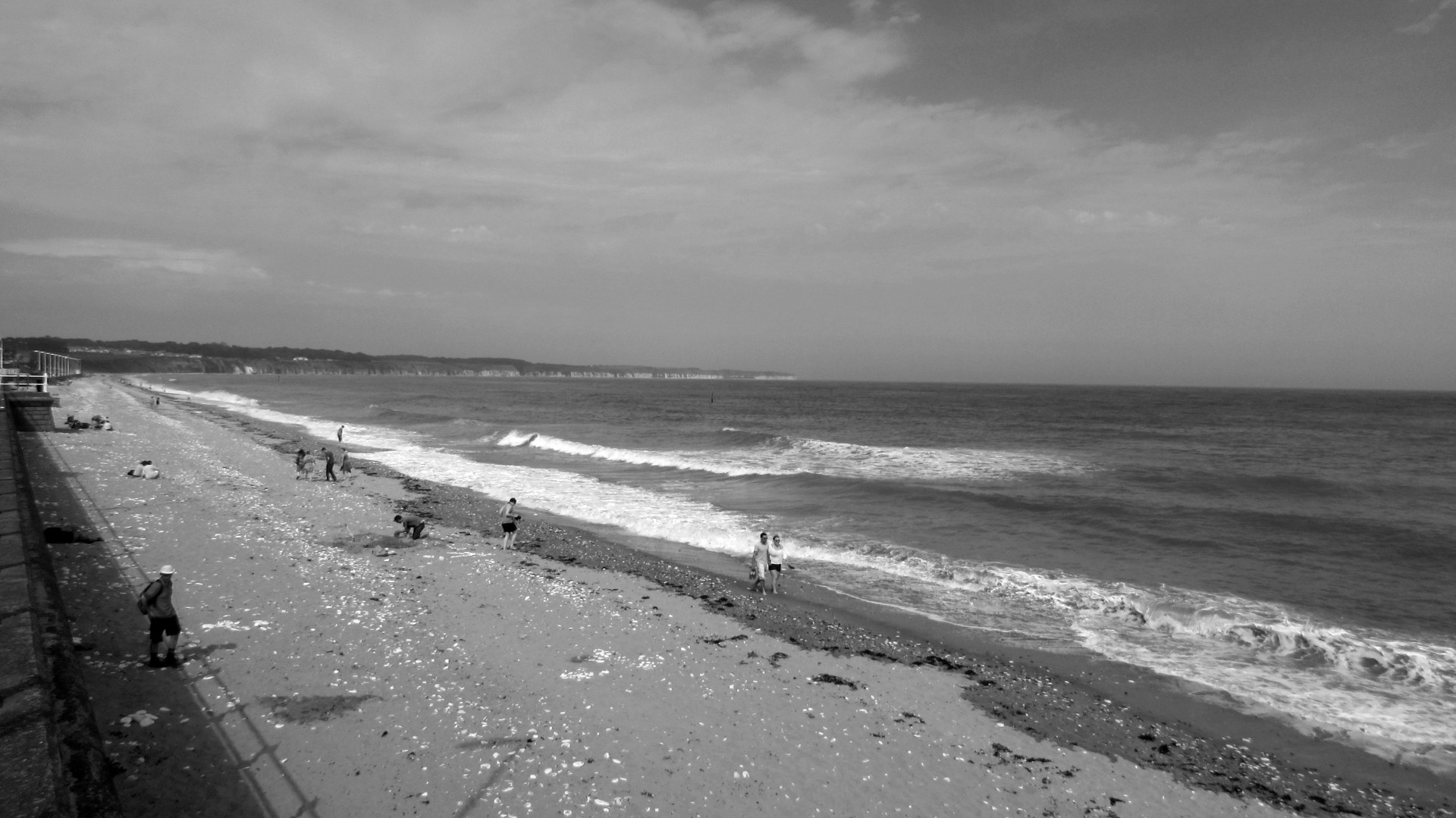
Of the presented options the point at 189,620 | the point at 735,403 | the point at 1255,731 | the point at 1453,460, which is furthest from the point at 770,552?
the point at 735,403

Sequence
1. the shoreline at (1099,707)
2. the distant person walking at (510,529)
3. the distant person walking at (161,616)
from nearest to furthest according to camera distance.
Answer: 1. the shoreline at (1099,707)
2. the distant person walking at (161,616)
3. the distant person walking at (510,529)

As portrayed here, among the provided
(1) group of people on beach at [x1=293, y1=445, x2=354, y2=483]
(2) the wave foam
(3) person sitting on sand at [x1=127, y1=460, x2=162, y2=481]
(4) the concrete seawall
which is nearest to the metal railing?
(1) group of people on beach at [x1=293, y1=445, x2=354, y2=483]

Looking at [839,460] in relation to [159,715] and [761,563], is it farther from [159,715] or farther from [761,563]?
[159,715]

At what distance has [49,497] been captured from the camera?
Result: 18.4m

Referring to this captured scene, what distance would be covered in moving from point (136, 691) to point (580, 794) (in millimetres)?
5444

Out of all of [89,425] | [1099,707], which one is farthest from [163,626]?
[89,425]

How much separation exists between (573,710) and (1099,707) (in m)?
6.79

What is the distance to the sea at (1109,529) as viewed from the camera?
38.7 ft

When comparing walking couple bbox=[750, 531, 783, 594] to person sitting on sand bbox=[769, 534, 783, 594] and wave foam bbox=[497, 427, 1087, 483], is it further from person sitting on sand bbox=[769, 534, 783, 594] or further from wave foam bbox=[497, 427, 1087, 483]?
wave foam bbox=[497, 427, 1087, 483]

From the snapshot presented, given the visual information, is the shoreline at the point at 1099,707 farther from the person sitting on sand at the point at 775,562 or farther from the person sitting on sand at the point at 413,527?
the person sitting on sand at the point at 413,527

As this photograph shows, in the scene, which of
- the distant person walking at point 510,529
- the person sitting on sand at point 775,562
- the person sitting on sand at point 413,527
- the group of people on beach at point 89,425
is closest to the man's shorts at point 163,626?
the person sitting on sand at point 413,527

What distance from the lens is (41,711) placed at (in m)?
5.56

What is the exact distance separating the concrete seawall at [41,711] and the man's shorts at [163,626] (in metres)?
0.84

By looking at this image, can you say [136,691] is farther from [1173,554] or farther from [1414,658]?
[1173,554]
